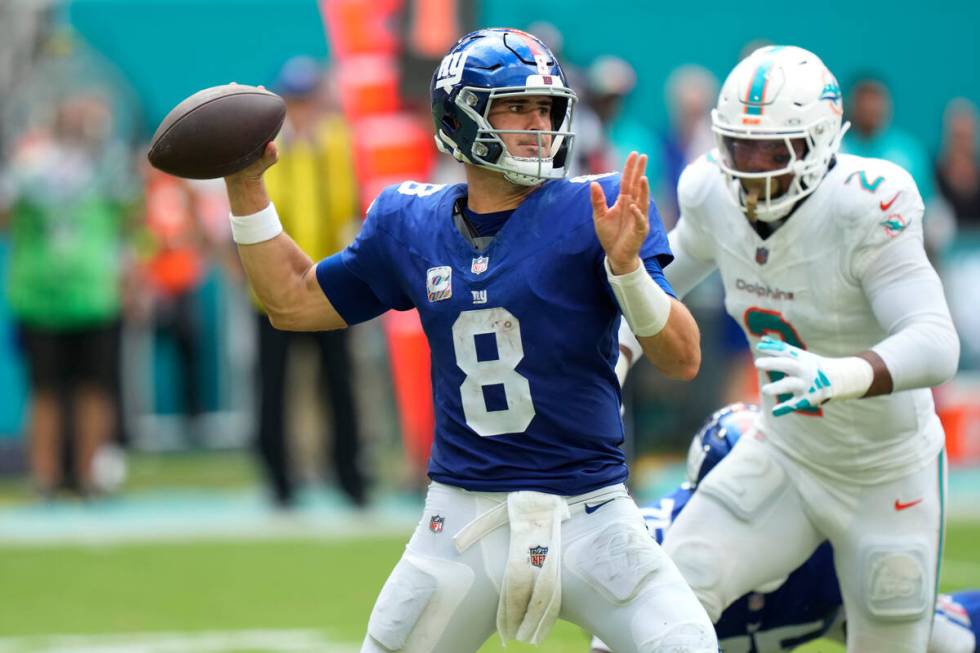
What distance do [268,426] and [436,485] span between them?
4902mm

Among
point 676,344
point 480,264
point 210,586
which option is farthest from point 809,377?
point 210,586

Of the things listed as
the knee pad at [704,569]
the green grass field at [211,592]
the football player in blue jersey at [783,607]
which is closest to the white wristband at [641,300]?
the knee pad at [704,569]

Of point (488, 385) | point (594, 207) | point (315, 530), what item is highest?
point (594, 207)

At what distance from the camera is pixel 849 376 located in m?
3.93

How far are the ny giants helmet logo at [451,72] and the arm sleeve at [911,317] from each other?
45.0 inches

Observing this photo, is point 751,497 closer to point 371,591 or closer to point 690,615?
point 690,615

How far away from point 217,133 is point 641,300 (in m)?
1.09

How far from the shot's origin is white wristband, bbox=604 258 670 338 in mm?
3547

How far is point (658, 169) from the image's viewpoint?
31.9ft

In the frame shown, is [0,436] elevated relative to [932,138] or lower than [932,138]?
lower

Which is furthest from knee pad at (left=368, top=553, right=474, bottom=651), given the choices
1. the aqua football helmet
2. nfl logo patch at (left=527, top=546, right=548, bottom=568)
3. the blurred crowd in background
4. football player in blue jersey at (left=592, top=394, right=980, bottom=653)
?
the blurred crowd in background

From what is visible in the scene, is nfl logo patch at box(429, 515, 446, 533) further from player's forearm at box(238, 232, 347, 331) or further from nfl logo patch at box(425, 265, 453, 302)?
player's forearm at box(238, 232, 347, 331)

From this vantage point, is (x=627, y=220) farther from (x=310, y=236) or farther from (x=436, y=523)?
(x=310, y=236)

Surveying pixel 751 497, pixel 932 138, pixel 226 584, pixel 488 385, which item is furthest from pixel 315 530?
pixel 932 138
